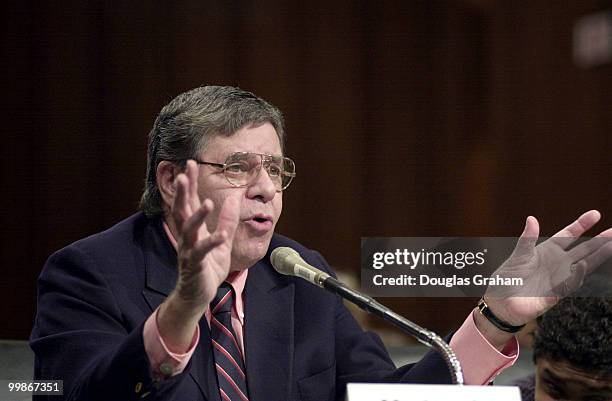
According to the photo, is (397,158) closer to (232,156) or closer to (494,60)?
(494,60)

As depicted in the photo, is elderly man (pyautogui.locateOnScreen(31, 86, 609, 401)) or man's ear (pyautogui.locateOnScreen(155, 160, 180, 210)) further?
man's ear (pyautogui.locateOnScreen(155, 160, 180, 210))

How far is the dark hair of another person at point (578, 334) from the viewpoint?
1.73 metres

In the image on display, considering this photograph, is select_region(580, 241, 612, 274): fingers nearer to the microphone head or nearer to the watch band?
the watch band

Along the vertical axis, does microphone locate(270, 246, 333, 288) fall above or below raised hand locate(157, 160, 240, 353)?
below

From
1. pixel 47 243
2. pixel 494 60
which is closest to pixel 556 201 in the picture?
pixel 494 60

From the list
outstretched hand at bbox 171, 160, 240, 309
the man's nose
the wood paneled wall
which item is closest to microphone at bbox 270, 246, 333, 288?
the man's nose

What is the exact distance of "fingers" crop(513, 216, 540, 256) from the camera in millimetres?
1532

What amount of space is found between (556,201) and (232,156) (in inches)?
69.3

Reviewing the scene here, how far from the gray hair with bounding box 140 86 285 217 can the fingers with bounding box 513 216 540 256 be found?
22.0 inches

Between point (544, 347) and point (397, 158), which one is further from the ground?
point (397, 158)

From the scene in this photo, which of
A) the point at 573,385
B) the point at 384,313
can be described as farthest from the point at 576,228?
the point at 384,313

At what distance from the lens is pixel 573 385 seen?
1.73 meters

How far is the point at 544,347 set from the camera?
179cm

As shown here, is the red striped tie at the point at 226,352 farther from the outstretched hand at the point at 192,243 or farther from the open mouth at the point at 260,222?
the outstretched hand at the point at 192,243
